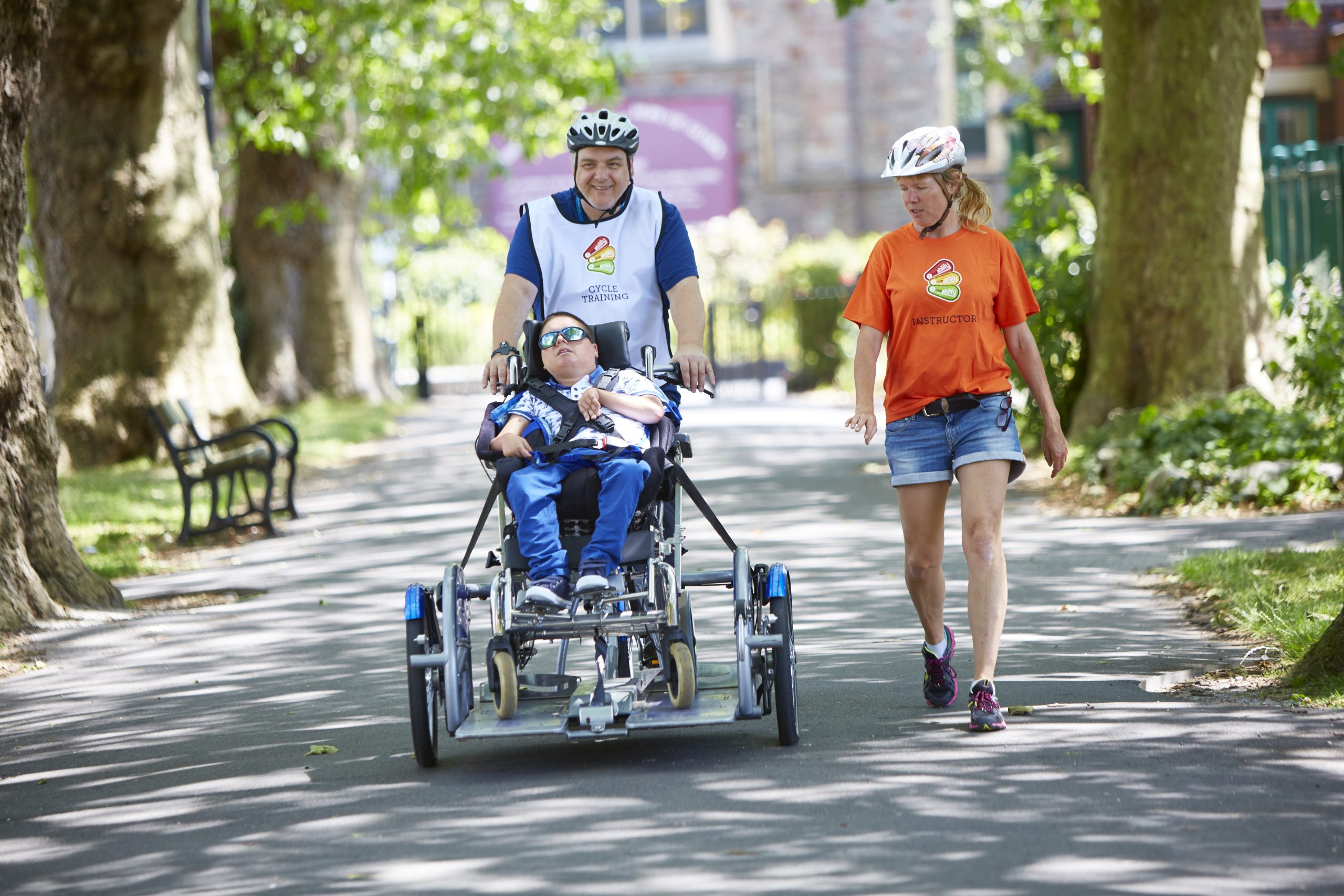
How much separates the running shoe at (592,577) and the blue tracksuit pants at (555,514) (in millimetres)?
11

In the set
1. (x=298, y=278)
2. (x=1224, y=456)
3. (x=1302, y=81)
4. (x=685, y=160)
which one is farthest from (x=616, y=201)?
(x=685, y=160)

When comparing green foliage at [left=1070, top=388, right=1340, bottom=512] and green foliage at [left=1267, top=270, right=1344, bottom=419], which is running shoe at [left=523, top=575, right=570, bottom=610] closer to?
green foliage at [left=1070, top=388, right=1340, bottom=512]

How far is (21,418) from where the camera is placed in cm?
919

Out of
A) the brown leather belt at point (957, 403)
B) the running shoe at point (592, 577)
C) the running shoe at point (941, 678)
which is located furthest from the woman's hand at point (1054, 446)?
the running shoe at point (592, 577)

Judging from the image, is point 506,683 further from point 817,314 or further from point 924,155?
point 817,314

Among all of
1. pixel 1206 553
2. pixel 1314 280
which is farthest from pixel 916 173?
pixel 1314 280

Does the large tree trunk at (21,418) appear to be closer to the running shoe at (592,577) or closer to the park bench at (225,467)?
the park bench at (225,467)

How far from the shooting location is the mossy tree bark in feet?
20.7

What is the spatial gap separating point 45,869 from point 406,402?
2309 centimetres

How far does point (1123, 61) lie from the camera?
44.0 feet

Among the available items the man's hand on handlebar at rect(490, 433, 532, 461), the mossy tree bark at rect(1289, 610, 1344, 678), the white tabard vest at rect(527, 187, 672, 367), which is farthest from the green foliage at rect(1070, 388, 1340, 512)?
the man's hand on handlebar at rect(490, 433, 532, 461)

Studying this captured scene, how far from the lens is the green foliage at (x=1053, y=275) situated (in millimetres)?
14156

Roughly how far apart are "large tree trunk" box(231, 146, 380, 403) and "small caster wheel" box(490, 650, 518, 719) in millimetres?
18960

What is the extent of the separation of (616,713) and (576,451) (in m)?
0.93
